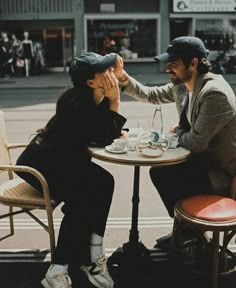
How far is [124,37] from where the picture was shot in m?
21.2

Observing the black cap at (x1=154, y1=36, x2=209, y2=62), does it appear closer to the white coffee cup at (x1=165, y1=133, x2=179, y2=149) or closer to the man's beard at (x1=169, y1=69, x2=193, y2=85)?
the man's beard at (x1=169, y1=69, x2=193, y2=85)

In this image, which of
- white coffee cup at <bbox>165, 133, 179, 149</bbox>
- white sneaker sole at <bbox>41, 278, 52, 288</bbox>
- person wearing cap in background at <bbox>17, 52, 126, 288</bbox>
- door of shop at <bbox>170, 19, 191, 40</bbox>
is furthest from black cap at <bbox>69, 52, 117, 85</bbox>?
door of shop at <bbox>170, 19, 191, 40</bbox>

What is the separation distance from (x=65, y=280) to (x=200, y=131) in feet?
4.66

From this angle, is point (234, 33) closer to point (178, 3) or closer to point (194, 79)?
point (178, 3)

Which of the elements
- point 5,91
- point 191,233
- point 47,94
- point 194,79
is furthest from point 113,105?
point 5,91

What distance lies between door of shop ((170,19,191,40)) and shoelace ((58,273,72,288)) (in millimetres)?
19391

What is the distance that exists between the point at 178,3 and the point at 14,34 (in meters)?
7.79

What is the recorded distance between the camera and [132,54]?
2155 centimetres

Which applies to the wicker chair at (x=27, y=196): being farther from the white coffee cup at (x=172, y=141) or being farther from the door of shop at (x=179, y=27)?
the door of shop at (x=179, y=27)

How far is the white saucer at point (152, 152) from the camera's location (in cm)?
317

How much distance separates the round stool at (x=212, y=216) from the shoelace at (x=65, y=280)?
87 centimetres

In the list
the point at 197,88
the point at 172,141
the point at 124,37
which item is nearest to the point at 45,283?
the point at 172,141

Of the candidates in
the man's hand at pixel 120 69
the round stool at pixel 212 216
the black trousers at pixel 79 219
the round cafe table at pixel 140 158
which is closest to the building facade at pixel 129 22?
the man's hand at pixel 120 69

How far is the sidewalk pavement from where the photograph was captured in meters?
17.6
